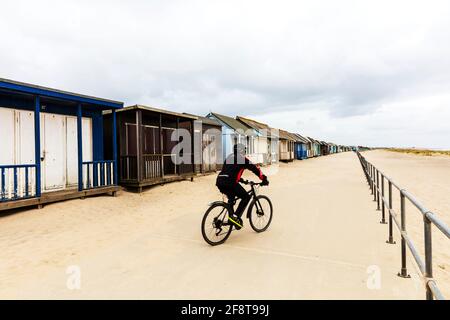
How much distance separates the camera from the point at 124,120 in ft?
39.0

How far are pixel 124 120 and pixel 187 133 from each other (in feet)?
12.7

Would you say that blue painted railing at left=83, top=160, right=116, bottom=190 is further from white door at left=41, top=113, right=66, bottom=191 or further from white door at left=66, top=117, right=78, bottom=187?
white door at left=41, top=113, right=66, bottom=191

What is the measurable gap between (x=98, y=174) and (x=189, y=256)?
22.2 ft

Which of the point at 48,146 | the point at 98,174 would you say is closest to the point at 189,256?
the point at 98,174

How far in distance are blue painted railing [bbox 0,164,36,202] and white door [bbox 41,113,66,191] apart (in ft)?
2.05

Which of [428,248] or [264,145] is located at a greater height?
[264,145]

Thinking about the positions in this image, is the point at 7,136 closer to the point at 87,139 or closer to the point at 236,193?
the point at 87,139

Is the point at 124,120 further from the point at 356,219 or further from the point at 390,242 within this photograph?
the point at 390,242

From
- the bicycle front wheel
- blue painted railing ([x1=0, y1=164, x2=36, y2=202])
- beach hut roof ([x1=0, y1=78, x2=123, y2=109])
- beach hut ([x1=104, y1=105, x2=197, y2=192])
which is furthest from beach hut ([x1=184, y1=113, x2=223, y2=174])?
the bicycle front wheel

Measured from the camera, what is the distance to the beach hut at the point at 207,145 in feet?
53.8

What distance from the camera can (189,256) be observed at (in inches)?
168
